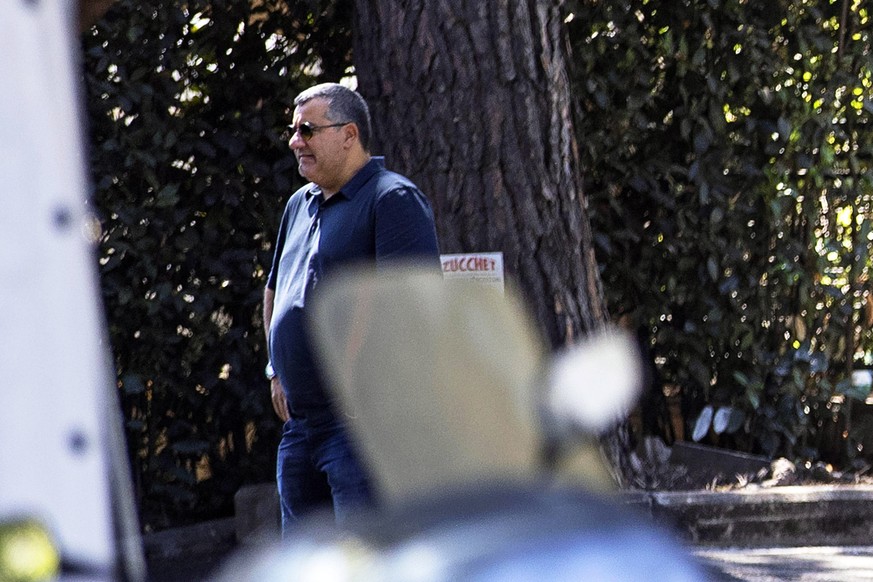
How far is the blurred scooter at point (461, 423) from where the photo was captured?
1549 millimetres

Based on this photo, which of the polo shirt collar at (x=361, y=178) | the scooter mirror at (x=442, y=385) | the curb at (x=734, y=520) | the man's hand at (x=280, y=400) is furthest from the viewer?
the curb at (x=734, y=520)

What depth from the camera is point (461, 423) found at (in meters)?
1.88

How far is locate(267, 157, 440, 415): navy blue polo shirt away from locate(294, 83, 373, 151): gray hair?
0.23 meters

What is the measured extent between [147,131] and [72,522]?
4.50m

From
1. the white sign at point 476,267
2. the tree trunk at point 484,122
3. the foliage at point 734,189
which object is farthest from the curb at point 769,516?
the white sign at point 476,267

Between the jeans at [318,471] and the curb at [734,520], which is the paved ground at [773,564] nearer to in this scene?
the curb at [734,520]

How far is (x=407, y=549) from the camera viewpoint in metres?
1.50

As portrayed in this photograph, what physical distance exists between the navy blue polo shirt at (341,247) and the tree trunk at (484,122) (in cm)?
165

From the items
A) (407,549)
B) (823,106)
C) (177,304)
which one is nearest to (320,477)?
(177,304)

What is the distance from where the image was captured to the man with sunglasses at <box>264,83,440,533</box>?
4.06 m

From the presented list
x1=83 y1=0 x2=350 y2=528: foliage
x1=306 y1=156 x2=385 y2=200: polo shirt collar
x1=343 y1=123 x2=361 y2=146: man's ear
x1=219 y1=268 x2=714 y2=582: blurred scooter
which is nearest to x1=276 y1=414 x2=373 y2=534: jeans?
x1=306 y1=156 x2=385 y2=200: polo shirt collar

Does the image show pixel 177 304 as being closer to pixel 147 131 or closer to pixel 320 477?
pixel 147 131

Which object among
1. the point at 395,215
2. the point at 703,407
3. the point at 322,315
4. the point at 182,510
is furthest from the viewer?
the point at 703,407

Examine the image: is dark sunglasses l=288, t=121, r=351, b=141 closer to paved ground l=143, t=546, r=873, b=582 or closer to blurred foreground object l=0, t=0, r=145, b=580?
paved ground l=143, t=546, r=873, b=582
